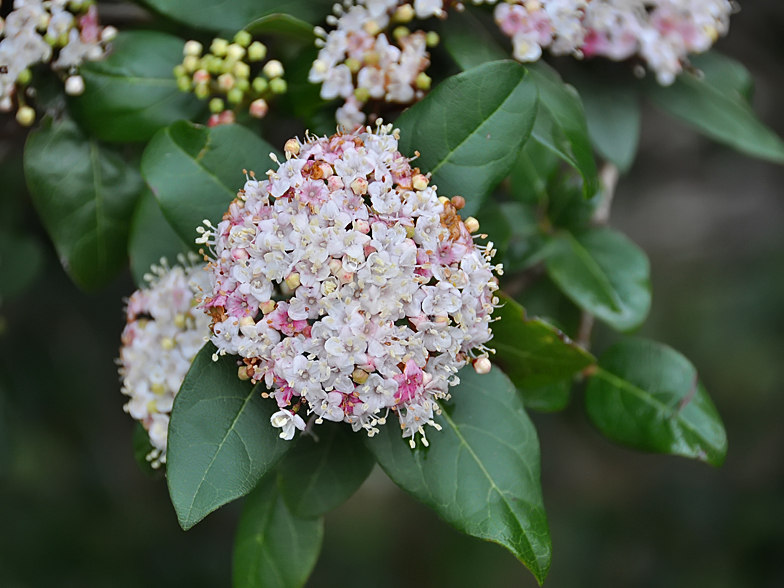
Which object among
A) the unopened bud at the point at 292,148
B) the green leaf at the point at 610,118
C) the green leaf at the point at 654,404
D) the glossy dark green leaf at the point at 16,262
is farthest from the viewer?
the glossy dark green leaf at the point at 16,262

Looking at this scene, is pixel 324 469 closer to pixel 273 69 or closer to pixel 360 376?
pixel 360 376

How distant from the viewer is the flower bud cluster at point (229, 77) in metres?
1.33

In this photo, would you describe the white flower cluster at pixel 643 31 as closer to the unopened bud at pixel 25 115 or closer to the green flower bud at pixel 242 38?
the green flower bud at pixel 242 38

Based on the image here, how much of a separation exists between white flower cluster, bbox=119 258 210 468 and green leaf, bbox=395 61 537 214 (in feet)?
1.53

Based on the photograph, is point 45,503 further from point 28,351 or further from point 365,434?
point 365,434

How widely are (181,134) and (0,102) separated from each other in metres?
0.46

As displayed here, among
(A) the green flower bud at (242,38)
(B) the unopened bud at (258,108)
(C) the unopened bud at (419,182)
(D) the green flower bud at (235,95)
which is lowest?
(B) the unopened bud at (258,108)

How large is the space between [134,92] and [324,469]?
87 centimetres

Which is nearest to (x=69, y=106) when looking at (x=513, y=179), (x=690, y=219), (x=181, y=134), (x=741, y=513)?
(x=181, y=134)

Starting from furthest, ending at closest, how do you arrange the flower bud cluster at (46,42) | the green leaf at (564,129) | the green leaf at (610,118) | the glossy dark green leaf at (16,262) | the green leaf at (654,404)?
the glossy dark green leaf at (16,262) → the green leaf at (610,118) → the green leaf at (654,404) → the flower bud cluster at (46,42) → the green leaf at (564,129)

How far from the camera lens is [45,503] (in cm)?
289

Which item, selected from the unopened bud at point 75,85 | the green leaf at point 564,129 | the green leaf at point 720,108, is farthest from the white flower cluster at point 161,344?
the green leaf at point 720,108

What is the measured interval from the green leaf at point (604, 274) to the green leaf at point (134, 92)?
90cm

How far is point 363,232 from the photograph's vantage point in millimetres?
988
